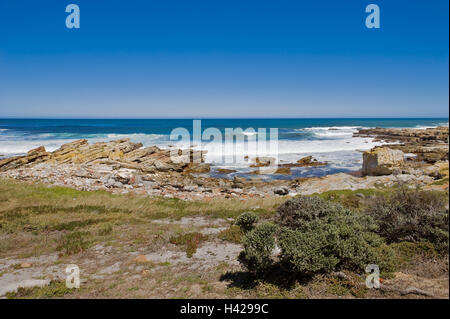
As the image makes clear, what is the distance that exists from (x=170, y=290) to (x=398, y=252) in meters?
5.23

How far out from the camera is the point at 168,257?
7941 mm

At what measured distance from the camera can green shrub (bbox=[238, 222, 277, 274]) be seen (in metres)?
5.79

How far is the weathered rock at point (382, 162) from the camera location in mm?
20953

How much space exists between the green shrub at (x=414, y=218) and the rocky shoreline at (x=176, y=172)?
7.48 meters

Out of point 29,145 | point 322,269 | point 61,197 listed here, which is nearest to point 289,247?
point 322,269

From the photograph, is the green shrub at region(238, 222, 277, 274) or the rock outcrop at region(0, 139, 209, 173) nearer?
the green shrub at region(238, 222, 277, 274)

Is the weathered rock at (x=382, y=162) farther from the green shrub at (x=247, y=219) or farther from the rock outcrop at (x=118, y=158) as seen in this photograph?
the green shrub at (x=247, y=219)

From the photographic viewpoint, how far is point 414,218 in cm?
672

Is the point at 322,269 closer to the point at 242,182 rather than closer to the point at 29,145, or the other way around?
the point at 242,182

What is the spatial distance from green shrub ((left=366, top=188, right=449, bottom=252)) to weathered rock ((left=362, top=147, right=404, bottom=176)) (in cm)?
1474

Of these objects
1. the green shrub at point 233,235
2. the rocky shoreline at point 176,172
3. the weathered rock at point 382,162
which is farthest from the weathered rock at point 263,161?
the green shrub at point 233,235

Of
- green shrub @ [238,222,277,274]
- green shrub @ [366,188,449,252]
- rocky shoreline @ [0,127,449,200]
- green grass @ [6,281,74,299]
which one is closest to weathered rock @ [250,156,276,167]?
rocky shoreline @ [0,127,449,200]

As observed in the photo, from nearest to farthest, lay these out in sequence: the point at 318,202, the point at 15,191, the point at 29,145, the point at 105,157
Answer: the point at 318,202, the point at 15,191, the point at 105,157, the point at 29,145

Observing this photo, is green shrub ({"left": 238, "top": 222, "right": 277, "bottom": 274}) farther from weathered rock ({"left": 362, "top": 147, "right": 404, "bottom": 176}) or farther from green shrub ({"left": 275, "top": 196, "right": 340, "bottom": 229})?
weathered rock ({"left": 362, "top": 147, "right": 404, "bottom": 176})
